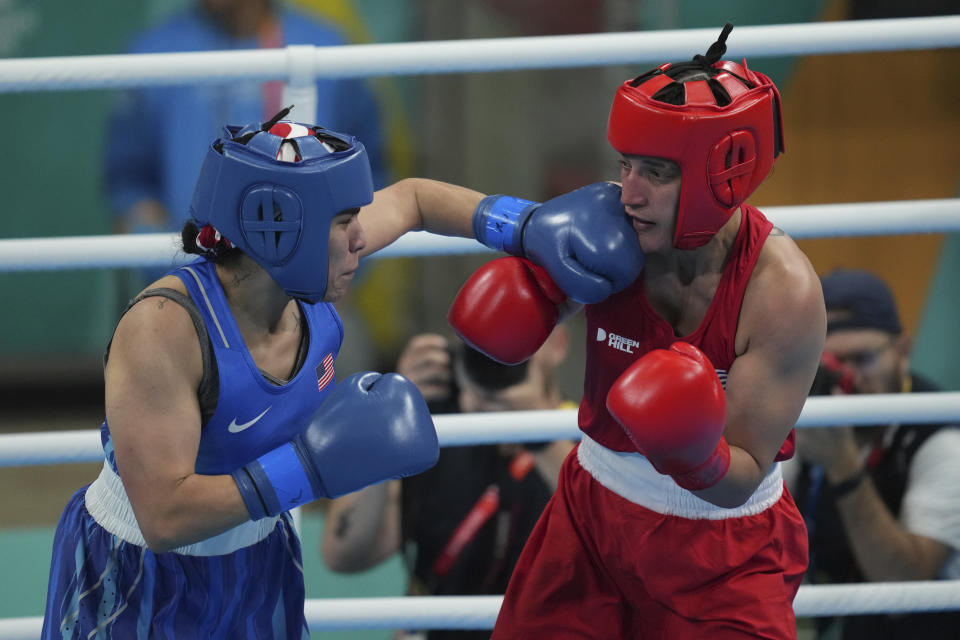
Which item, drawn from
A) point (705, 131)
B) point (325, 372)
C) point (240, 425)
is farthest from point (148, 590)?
point (705, 131)

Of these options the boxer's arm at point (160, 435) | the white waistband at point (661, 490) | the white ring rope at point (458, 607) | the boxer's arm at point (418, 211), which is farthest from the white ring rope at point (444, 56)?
the white ring rope at point (458, 607)

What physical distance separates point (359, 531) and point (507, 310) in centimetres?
96

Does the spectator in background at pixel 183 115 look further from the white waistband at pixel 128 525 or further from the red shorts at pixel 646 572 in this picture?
the red shorts at pixel 646 572

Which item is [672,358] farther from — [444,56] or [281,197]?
[444,56]

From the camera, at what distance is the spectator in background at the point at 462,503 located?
243 cm

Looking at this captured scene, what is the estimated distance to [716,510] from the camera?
5.38ft

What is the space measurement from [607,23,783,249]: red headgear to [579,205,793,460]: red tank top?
8 cm

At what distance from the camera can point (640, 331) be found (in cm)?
164

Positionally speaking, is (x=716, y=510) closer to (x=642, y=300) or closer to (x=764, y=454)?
(x=764, y=454)

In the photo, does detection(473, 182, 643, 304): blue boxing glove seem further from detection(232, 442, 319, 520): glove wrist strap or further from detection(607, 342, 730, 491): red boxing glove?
detection(232, 442, 319, 520): glove wrist strap

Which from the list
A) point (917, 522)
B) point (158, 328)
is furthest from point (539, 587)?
point (917, 522)

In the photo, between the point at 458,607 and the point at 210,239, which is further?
the point at 458,607

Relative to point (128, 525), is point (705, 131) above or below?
above

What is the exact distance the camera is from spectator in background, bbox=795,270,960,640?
2312mm
